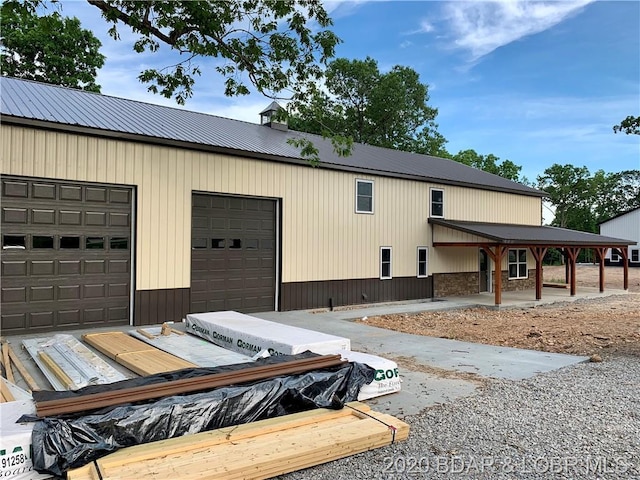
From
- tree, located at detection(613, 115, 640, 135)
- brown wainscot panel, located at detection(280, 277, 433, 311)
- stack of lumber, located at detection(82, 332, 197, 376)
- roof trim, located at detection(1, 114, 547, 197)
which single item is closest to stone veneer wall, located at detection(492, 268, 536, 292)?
brown wainscot panel, located at detection(280, 277, 433, 311)

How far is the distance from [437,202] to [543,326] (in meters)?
6.39

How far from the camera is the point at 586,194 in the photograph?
5459 centimetres

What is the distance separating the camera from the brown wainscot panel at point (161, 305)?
9367mm

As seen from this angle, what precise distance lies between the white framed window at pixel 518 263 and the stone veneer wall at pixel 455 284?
2.54m

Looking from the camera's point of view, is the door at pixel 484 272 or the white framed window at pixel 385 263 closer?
the white framed window at pixel 385 263

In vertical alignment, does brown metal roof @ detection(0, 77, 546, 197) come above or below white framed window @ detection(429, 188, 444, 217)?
above

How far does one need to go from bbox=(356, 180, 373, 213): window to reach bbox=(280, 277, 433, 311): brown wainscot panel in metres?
2.10

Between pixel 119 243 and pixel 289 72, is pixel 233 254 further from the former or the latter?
pixel 289 72

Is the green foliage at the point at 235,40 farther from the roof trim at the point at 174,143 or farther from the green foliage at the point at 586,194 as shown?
the green foliage at the point at 586,194

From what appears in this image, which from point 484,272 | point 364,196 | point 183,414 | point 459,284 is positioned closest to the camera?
point 183,414

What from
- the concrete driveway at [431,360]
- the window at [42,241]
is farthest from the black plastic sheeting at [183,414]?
the window at [42,241]

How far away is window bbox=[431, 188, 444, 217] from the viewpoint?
16.1m

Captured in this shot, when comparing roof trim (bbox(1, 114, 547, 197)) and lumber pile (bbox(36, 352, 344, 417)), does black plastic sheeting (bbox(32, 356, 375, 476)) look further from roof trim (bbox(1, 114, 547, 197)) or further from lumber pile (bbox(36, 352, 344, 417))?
roof trim (bbox(1, 114, 547, 197))

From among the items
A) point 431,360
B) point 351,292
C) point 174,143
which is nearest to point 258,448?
point 431,360
